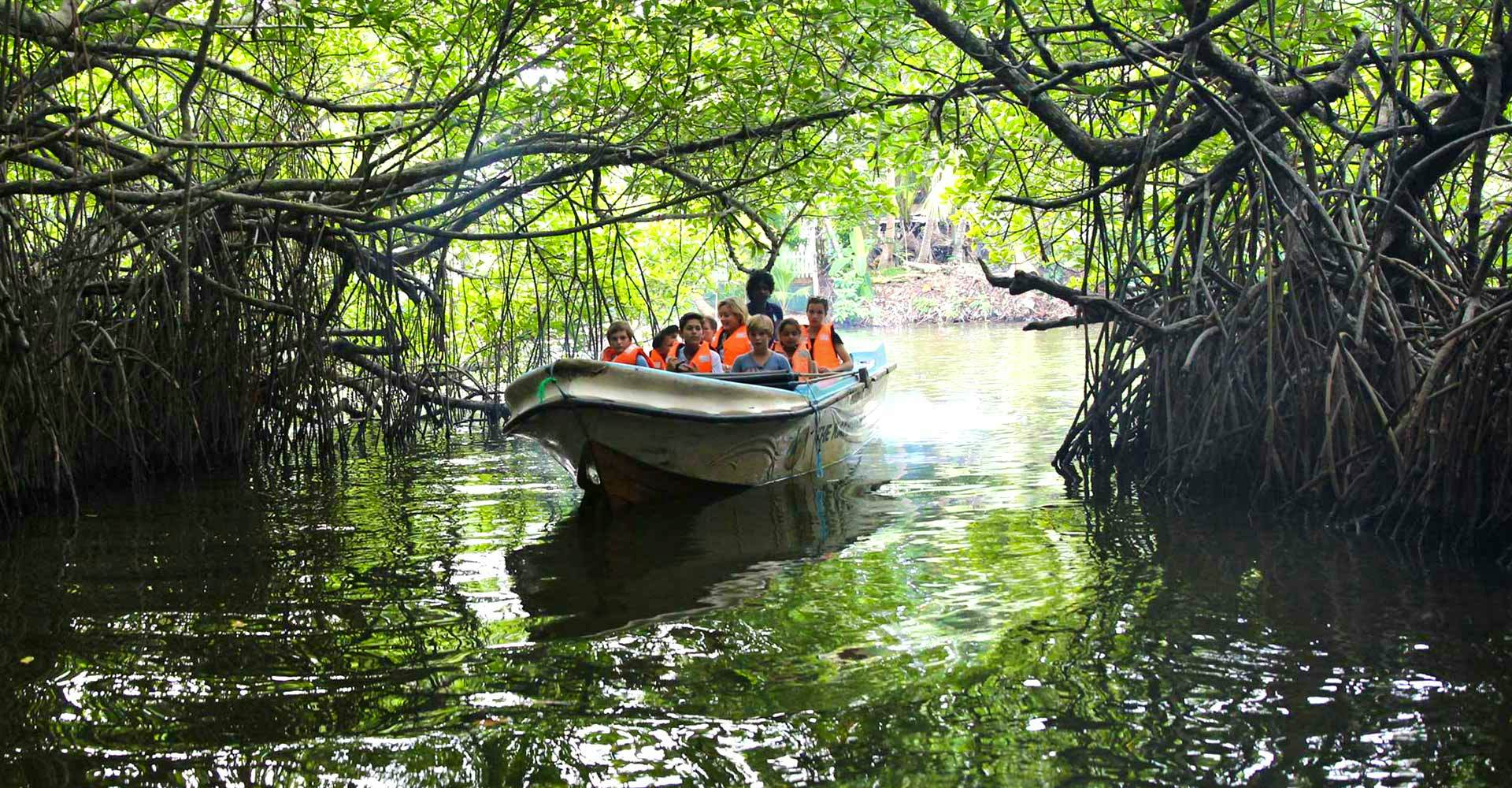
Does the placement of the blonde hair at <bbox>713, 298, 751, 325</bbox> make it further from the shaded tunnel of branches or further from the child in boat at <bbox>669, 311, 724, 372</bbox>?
the shaded tunnel of branches

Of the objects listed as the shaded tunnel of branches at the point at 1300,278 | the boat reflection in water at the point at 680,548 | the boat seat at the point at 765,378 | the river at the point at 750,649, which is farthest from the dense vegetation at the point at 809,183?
the boat reflection in water at the point at 680,548

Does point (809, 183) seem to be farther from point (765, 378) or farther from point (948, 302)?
point (948, 302)

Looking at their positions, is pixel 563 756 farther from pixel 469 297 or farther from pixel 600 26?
pixel 469 297

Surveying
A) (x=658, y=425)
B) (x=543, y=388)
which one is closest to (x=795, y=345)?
(x=658, y=425)

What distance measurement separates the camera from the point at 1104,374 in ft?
23.5

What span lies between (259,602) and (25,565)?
4.72 feet

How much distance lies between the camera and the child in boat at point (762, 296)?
31.1 ft

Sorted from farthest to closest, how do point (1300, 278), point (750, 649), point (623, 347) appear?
point (623, 347)
point (1300, 278)
point (750, 649)

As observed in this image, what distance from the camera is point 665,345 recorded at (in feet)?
28.3

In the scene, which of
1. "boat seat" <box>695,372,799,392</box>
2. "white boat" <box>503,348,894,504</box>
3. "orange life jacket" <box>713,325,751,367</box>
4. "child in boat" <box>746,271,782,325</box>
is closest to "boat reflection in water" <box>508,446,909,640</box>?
"white boat" <box>503,348,894,504</box>

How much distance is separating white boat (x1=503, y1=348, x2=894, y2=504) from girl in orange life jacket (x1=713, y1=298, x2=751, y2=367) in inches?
34.1

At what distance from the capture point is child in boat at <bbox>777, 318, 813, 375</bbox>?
8.55 meters

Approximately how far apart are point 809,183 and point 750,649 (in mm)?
5239

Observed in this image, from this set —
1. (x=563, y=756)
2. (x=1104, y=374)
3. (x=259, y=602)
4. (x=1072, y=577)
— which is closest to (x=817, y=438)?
(x=1104, y=374)
